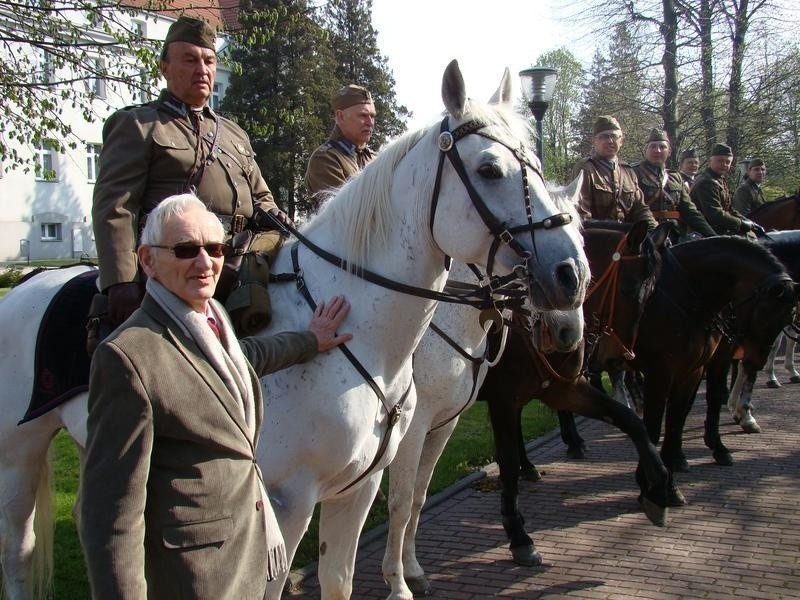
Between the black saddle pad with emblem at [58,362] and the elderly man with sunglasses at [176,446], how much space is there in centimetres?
146

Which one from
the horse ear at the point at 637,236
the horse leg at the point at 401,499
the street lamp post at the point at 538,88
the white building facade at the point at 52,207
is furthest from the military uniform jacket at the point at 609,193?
the white building facade at the point at 52,207

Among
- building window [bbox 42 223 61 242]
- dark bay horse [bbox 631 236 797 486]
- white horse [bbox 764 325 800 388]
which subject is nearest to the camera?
dark bay horse [bbox 631 236 797 486]

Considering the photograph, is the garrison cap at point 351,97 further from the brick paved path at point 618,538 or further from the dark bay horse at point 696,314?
the dark bay horse at point 696,314

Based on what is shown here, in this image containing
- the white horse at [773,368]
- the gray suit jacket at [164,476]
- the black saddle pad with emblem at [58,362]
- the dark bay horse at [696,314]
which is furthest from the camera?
the white horse at [773,368]

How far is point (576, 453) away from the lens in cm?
779

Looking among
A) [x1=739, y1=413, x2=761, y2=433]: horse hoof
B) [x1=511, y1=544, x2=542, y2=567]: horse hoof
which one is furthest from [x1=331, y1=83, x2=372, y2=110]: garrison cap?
[x1=739, y1=413, x2=761, y2=433]: horse hoof

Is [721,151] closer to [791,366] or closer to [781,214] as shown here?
[781,214]

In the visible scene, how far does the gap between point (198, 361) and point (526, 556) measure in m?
3.56

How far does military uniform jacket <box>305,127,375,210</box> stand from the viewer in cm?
447

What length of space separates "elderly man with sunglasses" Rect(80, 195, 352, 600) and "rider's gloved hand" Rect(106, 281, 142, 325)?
33.0 inches

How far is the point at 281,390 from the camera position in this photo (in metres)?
3.01

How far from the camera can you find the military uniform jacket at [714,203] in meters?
8.83

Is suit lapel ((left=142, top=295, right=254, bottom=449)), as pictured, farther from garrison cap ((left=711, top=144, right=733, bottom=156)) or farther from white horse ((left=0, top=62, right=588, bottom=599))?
garrison cap ((left=711, top=144, right=733, bottom=156))

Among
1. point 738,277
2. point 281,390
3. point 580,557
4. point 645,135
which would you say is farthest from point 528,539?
point 645,135
